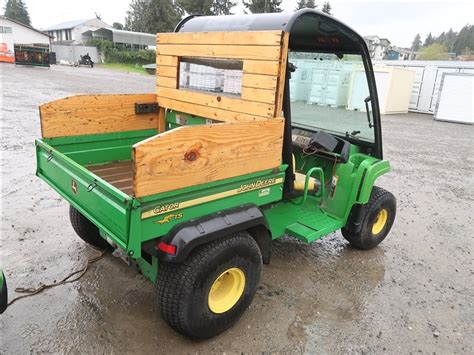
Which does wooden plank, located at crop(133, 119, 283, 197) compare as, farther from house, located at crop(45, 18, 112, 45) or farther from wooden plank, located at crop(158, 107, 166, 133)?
house, located at crop(45, 18, 112, 45)

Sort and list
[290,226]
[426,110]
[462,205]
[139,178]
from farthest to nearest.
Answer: [426,110] < [462,205] < [290,226] < [139,178]

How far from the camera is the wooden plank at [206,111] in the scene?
2955 millimetres

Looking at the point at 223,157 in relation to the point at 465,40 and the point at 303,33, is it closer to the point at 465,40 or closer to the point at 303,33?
the point at 303,33

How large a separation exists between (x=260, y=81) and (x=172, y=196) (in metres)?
1.15

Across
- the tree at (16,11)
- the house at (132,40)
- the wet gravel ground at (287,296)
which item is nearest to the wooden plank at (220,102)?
the wet gravel ground at (287,296)

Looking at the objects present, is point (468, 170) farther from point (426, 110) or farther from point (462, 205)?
point (426, 110)

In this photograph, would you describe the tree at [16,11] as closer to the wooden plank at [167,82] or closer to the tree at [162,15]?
the tree at [162,15]

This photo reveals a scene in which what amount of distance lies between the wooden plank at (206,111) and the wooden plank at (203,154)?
30 cm

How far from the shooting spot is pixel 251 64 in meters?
2.80

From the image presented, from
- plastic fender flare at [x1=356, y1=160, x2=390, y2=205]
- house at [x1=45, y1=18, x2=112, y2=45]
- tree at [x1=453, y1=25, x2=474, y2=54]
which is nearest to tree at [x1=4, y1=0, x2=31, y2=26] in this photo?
house at [x1=45, y1=18, x2=112, y2=45]

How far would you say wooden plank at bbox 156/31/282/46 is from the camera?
263 centimetres

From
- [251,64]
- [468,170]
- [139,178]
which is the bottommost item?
[468,170]

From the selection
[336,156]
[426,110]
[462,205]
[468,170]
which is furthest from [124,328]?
[426,110]

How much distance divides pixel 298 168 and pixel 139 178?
7.87 feet
